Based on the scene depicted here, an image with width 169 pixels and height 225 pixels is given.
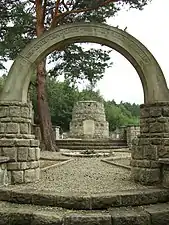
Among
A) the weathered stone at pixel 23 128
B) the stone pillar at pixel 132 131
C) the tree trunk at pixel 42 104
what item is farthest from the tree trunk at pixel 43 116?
the weathered stone at pixel 23 128

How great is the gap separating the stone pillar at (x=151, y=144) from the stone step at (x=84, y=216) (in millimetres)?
1100

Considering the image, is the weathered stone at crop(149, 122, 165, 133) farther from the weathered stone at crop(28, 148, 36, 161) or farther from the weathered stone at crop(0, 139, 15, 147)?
the weathered stone at crop(0, 139, 15, 147)

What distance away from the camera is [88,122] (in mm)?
24500

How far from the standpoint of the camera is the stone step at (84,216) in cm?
404

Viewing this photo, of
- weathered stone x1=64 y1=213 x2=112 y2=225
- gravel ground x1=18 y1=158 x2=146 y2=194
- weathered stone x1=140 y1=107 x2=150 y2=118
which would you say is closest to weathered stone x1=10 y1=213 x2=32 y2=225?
weathered stone x1=64 y1=213 x2=112 y2=225

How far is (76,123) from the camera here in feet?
81.0

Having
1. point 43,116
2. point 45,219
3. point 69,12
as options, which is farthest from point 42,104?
point 45,219

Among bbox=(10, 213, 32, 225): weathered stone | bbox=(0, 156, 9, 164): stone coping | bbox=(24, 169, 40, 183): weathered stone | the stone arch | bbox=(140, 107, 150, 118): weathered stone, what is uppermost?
the stone arch

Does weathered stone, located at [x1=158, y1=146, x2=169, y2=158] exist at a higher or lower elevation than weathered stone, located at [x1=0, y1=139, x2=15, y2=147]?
lower

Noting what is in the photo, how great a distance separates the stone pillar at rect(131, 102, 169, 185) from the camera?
18.2 ft

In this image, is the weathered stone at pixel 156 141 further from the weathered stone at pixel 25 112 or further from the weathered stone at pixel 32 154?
the weathered stone at pixel 25 112

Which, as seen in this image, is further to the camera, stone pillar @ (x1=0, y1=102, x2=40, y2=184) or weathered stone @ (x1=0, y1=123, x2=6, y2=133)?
weathered stone @ (x1=0, y1=123, x2=6, y2=133)

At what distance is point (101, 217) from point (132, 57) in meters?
3.23

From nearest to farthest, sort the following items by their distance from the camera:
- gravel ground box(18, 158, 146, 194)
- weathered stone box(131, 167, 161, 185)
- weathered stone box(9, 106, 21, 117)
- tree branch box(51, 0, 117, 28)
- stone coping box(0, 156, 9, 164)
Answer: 1. gravel ground box(18, 158, 146, 194)
2. stone coping box(0, 156, 9, 164)
3. weathered stone box(131, 167, 161, 185)
4. weathered stone box(9, 106, 21, 117)
5. tree branch box(51, 0, 117, 28)
